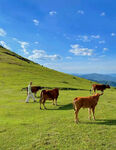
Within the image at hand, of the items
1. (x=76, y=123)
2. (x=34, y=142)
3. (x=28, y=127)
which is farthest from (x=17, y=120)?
(x=76, y=123)

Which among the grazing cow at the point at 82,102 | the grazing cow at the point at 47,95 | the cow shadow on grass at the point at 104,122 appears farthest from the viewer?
the grazing cow at the point at 47,95

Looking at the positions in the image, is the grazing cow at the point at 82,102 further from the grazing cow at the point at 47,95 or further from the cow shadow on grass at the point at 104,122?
the grazing cow at the point at 47,95

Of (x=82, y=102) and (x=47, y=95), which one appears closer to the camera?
(x=82, y=102)

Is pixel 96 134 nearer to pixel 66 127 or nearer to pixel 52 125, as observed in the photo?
pixel 66 127

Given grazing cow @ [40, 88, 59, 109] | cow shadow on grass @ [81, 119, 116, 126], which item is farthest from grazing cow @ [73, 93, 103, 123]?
grazing cow @ [40, 88, 59, 109]

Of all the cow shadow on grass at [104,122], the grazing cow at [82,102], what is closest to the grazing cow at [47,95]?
the grazing cow at [82,102]

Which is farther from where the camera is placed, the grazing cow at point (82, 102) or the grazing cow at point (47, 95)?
the grazing cow at point (47, 95)

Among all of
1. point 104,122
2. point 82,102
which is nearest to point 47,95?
point 82,102

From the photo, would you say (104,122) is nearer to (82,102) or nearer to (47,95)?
(82,102)

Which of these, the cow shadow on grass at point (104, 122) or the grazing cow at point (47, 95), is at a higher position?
the grazing cow at point (47, 95)

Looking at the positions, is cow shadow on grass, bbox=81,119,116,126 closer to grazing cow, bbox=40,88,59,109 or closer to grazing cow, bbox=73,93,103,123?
grazing cow, bbox=73,93,103,123

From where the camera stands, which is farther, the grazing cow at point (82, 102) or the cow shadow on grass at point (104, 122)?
the grazing cow at point (82, 102)

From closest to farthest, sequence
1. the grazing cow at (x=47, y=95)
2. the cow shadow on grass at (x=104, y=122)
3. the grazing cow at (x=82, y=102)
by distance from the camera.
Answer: the cow shadow on grass at (x=104, y=122)
the grazing cow at (x=82, y=102)
the grazing cow at (x=47, y=95)

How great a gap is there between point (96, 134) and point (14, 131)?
506 cm
